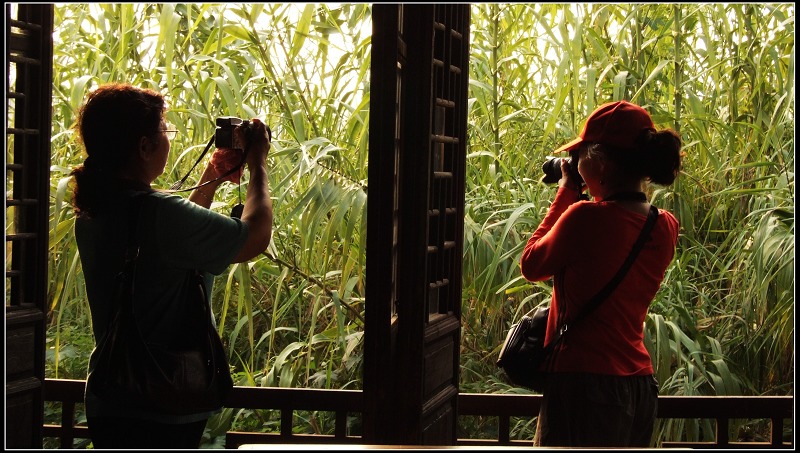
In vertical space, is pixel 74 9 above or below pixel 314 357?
above

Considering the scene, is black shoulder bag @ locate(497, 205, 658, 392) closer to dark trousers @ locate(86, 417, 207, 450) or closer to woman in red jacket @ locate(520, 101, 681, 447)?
woman in red jacket @ locate(520, 101, 681, 447)

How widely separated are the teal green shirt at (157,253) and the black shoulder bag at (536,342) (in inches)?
21.9

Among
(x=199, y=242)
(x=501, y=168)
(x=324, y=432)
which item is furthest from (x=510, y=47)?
(x=199, y=242)

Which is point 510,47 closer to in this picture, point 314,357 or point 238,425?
point 314,357

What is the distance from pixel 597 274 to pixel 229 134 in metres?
0.70

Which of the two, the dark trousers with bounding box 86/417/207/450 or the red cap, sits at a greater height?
the red cap

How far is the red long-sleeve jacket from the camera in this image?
1.50m

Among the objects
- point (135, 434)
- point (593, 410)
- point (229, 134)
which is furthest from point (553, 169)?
point (135, 434)

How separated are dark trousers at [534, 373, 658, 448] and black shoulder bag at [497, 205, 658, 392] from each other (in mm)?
34

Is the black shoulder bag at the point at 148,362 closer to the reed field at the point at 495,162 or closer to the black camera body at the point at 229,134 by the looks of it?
the black camera body at the point at 229,134

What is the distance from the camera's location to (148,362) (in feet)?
4.37

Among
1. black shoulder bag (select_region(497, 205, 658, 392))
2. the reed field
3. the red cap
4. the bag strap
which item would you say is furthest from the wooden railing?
the red cap

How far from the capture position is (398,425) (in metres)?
1.81

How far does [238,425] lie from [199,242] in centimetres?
154
